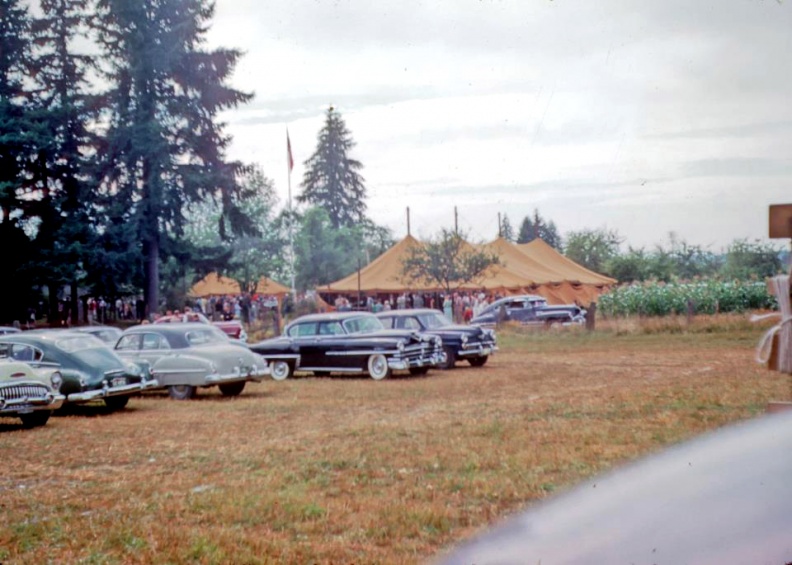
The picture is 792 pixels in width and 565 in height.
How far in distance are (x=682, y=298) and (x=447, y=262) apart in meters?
11.0

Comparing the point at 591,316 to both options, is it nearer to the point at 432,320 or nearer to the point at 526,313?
the point at 526,313

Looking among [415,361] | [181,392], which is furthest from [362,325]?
[181,392]

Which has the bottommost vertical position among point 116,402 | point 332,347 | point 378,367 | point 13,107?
point 116,402

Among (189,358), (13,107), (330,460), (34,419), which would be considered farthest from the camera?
(189,358)

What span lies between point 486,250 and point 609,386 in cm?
1952

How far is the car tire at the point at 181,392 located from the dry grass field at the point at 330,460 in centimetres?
26

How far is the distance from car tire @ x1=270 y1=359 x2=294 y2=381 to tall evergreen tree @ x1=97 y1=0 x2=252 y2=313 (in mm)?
3686

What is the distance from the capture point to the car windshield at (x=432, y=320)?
679 inches

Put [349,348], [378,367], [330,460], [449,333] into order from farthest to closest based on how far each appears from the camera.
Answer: [449,333], [349,348], [378,367], [330,460]

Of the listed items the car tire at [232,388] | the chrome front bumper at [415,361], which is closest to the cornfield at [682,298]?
the chrome front bumper at [415,361]

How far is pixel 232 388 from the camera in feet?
44.9

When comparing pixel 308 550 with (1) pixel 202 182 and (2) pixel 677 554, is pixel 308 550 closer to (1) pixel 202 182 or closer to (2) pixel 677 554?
(2) pixel 677 554

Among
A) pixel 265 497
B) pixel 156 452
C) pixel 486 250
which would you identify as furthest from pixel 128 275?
pixel 486 250

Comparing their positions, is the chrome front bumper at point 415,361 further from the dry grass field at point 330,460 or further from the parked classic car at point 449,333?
the dry grass field at point 330,460
